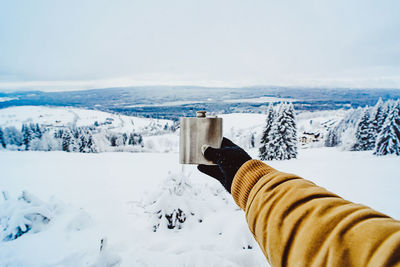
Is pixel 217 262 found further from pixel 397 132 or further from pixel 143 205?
pixel 397 132

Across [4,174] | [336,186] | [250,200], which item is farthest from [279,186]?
[4,174]

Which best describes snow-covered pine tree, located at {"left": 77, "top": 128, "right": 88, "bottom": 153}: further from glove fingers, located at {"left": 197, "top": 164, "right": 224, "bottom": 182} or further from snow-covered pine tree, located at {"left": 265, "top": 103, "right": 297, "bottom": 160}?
glove fingers, located at {"left": 197, "top": 164, "right": 224, "bottom": 182}

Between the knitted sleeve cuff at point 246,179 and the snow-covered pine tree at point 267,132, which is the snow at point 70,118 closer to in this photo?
the snow-covered pine tree at point 267,132

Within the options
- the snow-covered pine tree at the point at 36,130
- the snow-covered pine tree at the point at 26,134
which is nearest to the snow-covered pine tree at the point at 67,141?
the snow-covered pine tree at the point at 36,130

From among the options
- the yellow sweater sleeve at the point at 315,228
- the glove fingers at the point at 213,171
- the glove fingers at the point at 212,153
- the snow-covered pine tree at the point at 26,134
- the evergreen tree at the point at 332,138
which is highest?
the yellow sweater sleeve at the point at 315,228

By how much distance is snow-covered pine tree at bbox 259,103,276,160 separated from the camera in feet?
46.2

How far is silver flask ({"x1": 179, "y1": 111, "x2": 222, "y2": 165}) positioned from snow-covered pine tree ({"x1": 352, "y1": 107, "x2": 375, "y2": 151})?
2006 cm

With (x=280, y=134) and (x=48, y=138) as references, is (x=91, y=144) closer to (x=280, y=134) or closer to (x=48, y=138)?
(x=48, y=138)

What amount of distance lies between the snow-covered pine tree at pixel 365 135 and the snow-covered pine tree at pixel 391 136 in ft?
13.2

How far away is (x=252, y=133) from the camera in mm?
23750

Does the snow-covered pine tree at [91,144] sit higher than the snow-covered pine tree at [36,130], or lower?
lower

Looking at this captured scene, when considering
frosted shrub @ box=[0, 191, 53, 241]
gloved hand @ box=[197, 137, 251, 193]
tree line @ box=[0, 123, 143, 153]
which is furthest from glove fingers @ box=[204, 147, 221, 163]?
tree line @ box=[0, 123, 143, 153]

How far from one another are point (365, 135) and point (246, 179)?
21.2 meters

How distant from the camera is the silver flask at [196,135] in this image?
2.12 metres
